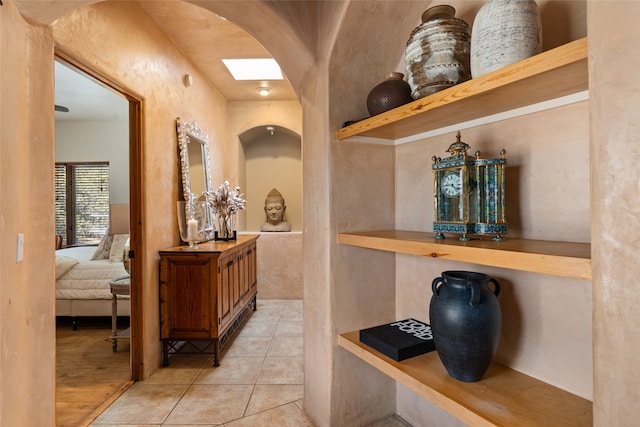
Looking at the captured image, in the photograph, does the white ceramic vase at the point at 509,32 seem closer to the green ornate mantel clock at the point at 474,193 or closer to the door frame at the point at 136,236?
the green ornate mantel clock at the point at 474,193

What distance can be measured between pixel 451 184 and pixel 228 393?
212 centimetres

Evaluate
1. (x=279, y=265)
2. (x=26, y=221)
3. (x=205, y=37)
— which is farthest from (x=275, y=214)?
(x=26, y=221)

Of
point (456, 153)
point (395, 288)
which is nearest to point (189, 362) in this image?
point (395, 288)

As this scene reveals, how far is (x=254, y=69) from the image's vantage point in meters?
4.11

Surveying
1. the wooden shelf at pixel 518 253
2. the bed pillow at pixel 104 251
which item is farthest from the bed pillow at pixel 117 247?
the wooden shelf at pixel 518 253

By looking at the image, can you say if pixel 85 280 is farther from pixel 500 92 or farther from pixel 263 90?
pixel 500 92

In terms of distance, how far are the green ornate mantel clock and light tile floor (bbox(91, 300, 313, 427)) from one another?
1556mm

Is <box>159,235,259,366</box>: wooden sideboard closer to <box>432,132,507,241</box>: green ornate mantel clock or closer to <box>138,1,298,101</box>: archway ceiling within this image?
<box>138,1,298,101</box>: archway ceiling

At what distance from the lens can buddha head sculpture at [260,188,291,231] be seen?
5586 mm

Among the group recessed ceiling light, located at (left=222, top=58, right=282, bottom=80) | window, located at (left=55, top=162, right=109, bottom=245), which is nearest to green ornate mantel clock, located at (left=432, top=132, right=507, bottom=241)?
recessed ceiling light, located at (left=222, top=58, right=282, bottom=80)

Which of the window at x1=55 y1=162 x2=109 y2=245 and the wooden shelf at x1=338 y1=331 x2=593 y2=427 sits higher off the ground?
the window at x1=55 y1=162 x2=109 y2=245

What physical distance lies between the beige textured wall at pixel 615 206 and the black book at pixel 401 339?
0.76m

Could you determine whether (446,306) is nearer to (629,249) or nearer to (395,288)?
(629,249)

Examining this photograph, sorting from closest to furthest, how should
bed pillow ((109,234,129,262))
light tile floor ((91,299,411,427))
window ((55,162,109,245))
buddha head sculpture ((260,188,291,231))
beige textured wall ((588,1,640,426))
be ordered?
beige textured wall ((588,1,640,426)) → light tile floor ((91,299,411,427)) → bed pillow ((109,234,129,262)) → buddha head sculpture ((260,188,291,231)) → window ((55,162,109,245))
